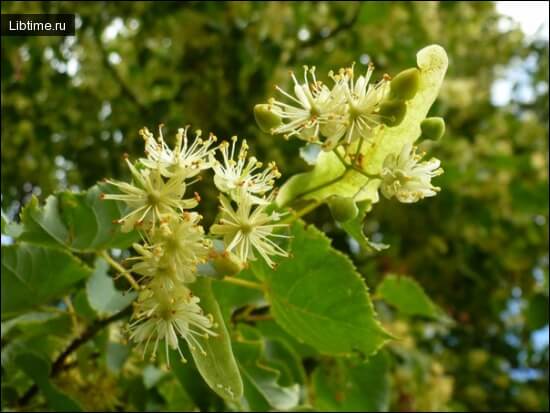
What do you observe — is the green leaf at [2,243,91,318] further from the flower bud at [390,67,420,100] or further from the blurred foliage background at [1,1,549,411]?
the blurred foliage background at [1,1,549,411]

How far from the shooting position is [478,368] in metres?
3.07

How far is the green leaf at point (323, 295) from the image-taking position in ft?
3.41

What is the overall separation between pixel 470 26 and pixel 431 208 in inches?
28.2

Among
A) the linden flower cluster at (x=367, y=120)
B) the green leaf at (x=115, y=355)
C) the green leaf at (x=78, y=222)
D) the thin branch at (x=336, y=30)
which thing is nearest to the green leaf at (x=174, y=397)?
the green leaf at (x=115, y=355)

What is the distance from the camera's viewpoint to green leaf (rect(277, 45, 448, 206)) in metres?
→ 0.93

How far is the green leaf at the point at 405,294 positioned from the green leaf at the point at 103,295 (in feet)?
1.72

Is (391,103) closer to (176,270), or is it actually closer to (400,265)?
(176,270)

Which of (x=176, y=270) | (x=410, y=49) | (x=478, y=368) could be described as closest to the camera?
(x=176, y=270)

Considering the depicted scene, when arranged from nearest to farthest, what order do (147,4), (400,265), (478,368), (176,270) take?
(176,270) < (147,4) < (400,265) < (478,368)

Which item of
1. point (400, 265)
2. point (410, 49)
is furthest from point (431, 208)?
point (410, 49)

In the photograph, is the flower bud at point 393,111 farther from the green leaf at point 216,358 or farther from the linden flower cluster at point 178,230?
the green leaf at point 216,358

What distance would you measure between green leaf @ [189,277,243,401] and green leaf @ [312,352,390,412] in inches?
26.2

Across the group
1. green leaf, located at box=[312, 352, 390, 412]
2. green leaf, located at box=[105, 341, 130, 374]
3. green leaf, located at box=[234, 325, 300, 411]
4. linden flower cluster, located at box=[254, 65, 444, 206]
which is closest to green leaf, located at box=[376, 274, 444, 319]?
green leaf, located at box=[312, 352, 390, 412]

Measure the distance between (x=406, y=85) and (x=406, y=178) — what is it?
0.11m
